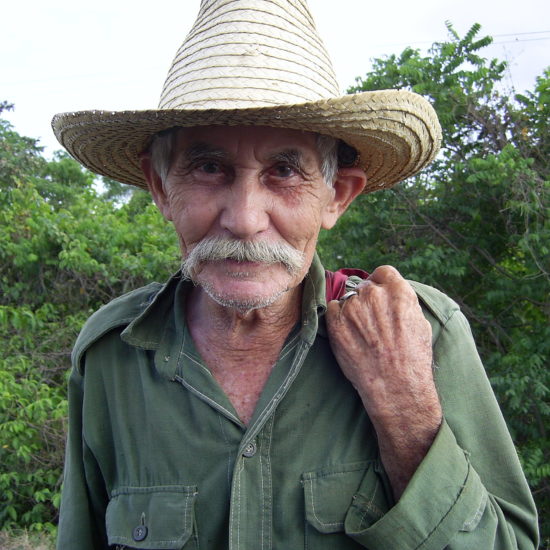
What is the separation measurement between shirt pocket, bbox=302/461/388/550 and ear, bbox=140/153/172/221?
3.15ft

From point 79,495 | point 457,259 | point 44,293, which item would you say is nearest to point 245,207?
point 79,495

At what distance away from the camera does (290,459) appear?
5.27 feet

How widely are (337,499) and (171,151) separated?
1103 millimetres

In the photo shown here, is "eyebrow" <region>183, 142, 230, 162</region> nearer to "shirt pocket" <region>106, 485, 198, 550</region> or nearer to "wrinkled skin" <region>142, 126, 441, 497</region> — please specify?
"wrinkled skin" <region>142, 126, 441, 497</region>

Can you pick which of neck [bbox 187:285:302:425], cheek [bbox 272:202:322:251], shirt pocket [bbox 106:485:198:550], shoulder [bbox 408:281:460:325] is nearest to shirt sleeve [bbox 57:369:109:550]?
shirt pocket [bbox 106:485:198:550]

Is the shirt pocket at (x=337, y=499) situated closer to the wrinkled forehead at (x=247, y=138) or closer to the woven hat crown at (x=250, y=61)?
the wrinkled forehead at (x=247, y=138)

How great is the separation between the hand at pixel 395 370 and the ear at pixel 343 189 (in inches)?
13.6

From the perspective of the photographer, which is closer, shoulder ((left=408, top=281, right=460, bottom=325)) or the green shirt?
the green shirt

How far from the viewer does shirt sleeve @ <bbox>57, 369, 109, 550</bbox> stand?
1.85 metres

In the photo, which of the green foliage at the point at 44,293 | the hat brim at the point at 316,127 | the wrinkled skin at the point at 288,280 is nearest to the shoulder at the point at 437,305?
the wrinkled skin at the point at 288,280

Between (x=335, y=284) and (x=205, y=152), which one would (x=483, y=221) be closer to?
(x=335, y=284)

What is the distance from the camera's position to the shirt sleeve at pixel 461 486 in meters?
1.42

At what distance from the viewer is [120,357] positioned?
185 cm

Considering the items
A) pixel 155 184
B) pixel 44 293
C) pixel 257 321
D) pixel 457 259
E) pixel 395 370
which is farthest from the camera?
pixel 44 293
